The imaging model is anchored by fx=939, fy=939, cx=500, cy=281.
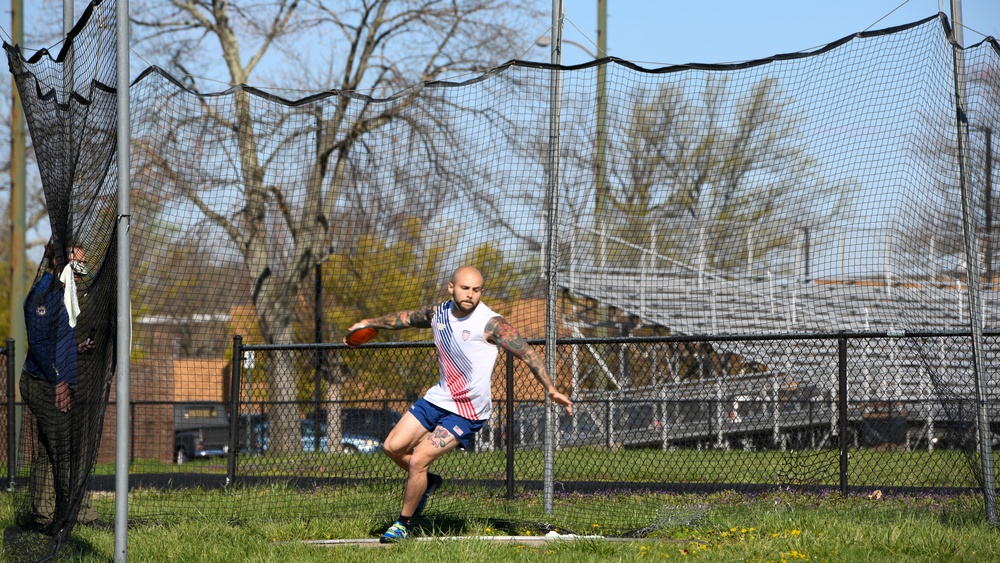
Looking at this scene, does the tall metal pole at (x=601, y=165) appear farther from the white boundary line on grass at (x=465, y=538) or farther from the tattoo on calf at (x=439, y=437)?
the white boundary line on grass at (x=465, y=538)

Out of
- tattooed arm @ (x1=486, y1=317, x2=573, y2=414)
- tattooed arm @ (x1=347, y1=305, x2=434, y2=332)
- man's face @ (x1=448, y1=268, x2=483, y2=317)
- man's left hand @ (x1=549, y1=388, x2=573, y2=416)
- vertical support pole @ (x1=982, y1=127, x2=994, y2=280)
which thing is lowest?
man's left hand @ (x1=549, y1=388, x2=573, y2=416)

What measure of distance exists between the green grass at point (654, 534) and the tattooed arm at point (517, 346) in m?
0.95

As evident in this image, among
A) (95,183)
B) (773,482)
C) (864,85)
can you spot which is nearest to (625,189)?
(864,85)

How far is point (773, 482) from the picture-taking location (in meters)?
8.58

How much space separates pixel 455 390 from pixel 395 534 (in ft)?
3.03

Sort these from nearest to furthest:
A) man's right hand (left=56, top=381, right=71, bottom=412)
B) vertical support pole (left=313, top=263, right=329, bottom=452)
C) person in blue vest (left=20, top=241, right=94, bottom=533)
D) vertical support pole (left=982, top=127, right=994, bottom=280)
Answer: person in blue vest (left=20, top=241, right=94, bottom=533) < man's right hand (left=56, top=381, right=71, bottom=412) < vertical support pole (left=982, top=127, right=994, bottom=280) < vertical support pole (left=313, top=263, right=329, bottom=452)

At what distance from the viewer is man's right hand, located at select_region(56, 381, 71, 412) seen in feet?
17.3

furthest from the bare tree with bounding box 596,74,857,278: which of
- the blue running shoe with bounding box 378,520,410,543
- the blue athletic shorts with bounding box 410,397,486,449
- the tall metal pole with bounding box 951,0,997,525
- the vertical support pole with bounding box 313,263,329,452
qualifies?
the blue running shoe with bounding box 378,520,410,543

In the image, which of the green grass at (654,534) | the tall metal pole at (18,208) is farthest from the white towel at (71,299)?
the tall metal pole at (18,208)

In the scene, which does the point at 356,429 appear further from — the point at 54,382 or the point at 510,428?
the point at 54,382

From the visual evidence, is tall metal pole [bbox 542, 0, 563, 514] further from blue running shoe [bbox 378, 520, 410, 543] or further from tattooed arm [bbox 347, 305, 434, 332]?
blue running shoe [bbox 378, 520, 410, 543]

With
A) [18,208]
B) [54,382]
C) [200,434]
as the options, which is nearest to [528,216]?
[54,382]

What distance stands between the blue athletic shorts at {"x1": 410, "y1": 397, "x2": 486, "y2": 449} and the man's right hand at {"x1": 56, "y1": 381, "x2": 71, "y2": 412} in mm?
1977

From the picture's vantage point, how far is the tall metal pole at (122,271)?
4.43m
